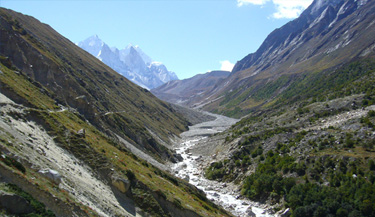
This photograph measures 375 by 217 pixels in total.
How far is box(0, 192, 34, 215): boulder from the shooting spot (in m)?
16.5

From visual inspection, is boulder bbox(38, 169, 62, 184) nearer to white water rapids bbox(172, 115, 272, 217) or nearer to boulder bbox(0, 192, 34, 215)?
boulder bbox(0, 192, 34, 215)

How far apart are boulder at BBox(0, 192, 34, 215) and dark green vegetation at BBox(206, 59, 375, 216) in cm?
4095

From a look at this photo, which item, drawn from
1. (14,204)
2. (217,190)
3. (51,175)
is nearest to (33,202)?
(14,204)

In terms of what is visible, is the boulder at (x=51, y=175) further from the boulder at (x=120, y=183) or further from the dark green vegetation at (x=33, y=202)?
the boulder at (x=120, y=183)

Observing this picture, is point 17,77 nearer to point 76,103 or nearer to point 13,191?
point 76,103

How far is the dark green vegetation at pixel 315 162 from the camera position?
1775 inches

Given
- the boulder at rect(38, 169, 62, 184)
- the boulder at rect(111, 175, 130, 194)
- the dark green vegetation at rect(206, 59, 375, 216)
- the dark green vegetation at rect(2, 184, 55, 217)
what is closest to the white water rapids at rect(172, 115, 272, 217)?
the dark green vegetation at rect(206, 59, 375, 216)

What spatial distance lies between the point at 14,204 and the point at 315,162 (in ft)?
176

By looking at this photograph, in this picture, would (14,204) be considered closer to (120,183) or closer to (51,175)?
(51,175)

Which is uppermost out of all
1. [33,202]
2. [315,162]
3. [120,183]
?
[315,162]

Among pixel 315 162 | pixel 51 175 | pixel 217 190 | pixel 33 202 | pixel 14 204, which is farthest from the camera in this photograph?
pixel 217 190

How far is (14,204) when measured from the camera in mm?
16891

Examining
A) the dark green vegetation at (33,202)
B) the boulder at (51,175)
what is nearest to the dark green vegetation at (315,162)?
the boulder at (51,175)

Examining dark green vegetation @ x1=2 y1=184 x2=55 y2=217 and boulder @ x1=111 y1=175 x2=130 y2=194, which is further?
boulder @ x1=111 y1=175 x2=130 y2=194
